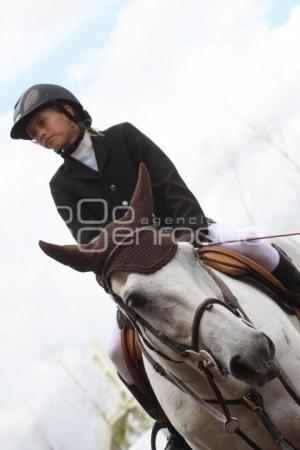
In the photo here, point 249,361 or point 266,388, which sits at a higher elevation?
point 249,361

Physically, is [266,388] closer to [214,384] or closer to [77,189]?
[214,384]

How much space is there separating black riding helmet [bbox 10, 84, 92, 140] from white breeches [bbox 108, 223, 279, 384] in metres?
1.77

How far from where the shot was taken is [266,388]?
5102mm

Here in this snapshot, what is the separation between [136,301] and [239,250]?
1650mm

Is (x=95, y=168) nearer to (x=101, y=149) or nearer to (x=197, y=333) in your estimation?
(x=101, y=149)

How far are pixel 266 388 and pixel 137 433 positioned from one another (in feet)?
107

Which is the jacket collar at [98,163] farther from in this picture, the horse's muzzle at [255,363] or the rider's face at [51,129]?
the horse's muzzle at [255,363]

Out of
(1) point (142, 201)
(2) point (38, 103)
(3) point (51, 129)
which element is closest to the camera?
(1) point (142, 201)

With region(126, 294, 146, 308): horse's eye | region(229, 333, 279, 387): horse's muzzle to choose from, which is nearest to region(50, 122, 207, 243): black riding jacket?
region(126, 294, 146, 308): horse's eye

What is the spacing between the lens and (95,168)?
6.98 m

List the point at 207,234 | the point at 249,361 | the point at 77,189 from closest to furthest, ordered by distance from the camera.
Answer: the point at 249,361
the point at 207,234
the point at 77,189

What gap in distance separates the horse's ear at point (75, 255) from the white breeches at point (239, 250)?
1522 mm

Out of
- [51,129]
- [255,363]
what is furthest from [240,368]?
[51,129]

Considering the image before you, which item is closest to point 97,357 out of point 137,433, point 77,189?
point 137,433
